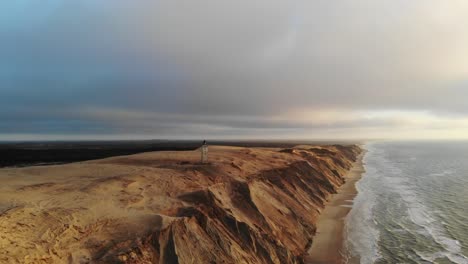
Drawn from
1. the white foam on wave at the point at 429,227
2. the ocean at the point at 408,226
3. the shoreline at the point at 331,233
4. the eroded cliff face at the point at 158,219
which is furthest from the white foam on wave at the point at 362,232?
the white foam on wave at the point at 429,227

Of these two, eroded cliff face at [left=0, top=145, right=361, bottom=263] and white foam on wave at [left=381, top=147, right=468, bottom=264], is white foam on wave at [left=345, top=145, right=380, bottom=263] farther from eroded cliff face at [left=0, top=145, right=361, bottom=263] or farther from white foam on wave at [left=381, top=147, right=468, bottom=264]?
white foam on wave at [left=381, top=147, right=468, bottom=264]

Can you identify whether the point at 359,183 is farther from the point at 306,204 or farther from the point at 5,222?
the point at 5,222

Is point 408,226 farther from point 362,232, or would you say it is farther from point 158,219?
point 158,219

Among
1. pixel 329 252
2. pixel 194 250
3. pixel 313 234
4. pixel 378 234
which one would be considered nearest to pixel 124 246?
pixel 194 250

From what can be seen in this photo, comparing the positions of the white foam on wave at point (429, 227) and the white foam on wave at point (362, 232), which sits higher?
the white foam on wave at point (362, 232)

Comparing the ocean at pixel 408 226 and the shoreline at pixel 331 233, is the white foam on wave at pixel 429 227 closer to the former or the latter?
the ocean at pixel 408 226
